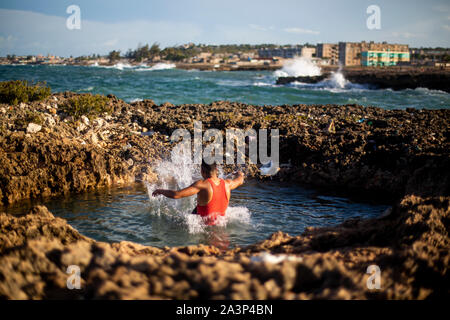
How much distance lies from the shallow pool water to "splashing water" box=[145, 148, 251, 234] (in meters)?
0.02

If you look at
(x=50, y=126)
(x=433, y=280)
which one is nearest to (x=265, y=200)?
(x=433, y=280)

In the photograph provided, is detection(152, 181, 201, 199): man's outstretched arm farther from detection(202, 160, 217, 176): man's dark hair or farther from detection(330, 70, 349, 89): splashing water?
detection(330, 70, 349, 89): splashing water

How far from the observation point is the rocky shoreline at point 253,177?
2.46m

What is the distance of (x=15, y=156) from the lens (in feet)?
22.9

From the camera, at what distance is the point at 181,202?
22.2ft

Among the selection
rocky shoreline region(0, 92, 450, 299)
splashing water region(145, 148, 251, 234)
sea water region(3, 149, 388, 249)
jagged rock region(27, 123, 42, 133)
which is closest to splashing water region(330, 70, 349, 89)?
rocky shoreline region(0, 92, 450, 299)

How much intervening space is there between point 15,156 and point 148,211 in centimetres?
277

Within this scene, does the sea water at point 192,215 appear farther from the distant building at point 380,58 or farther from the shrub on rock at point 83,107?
the distant building at point 380,58

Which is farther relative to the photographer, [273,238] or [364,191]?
[364,191]

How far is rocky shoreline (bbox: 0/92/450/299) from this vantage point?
246 cm

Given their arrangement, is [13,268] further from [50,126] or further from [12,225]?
[50,126]
